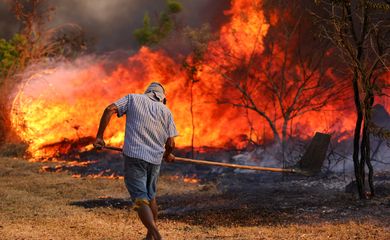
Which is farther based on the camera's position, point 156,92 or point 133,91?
point 133,91

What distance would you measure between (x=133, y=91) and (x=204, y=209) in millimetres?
10104

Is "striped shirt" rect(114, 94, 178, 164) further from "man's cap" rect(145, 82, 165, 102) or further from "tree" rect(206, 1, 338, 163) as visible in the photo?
"tree" rect(206, 1, 338, 163)

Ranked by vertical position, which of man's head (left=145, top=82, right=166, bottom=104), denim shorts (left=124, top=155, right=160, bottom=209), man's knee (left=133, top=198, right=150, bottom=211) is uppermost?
man's head (left=145, top=82, right=166, bottom=104)

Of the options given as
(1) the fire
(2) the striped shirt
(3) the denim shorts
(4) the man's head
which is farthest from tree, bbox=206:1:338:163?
(3) the denim shorts

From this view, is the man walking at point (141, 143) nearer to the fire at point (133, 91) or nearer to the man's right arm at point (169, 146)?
the man's right arm at point (169, 146)

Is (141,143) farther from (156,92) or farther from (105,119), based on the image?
(156,92)

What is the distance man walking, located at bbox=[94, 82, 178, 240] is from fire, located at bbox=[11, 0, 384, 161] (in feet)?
34.4

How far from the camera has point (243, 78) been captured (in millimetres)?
17156

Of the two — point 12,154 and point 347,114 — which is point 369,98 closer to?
point 347,114

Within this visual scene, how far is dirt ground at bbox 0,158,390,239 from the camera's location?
6812 millimetres

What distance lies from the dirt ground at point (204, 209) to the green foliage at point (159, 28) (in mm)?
21527

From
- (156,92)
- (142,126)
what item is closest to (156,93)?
(156,92)

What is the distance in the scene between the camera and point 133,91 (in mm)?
18578

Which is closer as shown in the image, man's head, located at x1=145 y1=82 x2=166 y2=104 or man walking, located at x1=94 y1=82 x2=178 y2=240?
man walking, located at x1=94 y1=82 x2=178 y2=240
